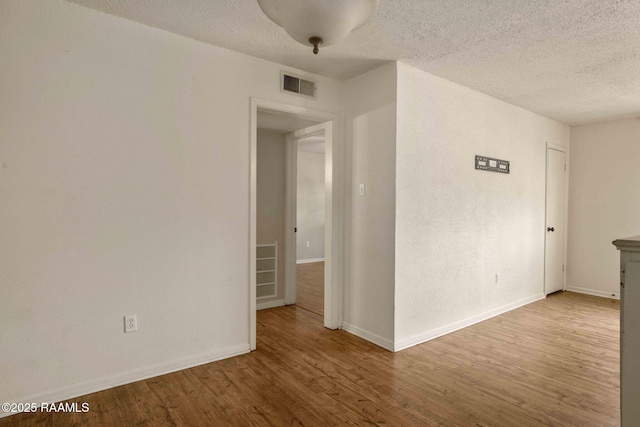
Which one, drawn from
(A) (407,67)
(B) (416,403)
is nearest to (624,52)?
(A) (407,67)

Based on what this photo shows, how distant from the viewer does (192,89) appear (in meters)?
2.72

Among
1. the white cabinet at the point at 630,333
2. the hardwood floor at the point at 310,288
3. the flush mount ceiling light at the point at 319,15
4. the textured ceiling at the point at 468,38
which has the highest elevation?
the textured ceiling at the point at 468,38

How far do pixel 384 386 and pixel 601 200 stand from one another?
4582mm

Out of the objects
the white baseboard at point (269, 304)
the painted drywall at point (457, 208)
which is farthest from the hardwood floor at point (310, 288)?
the painted drywall at point (457, 208)

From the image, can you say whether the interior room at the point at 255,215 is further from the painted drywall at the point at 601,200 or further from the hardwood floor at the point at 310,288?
the painted drywall at the point at 601,200

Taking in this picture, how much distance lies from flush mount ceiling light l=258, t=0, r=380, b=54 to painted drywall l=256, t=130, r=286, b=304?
3190 millimetres

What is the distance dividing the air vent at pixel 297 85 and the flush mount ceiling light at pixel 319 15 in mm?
1967

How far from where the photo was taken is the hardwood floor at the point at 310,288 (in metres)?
4.53

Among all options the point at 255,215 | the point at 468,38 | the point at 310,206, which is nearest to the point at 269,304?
the point at 255,215

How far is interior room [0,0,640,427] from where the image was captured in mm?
2158

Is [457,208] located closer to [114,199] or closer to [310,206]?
[114,199]

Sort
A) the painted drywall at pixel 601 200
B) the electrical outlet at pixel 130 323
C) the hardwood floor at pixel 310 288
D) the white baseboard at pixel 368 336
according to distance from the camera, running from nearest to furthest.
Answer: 1. the electrical outlet at pixel 130 323
2. the white baseboard at pixel 368 336
3. the hardwood floor at pixel 310 288
4. the painted drywall at pixel 601 200

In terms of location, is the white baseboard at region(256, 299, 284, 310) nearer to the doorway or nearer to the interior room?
the interior room

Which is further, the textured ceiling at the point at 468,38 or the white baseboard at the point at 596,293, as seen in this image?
the white baseboard at the point at 596,293
